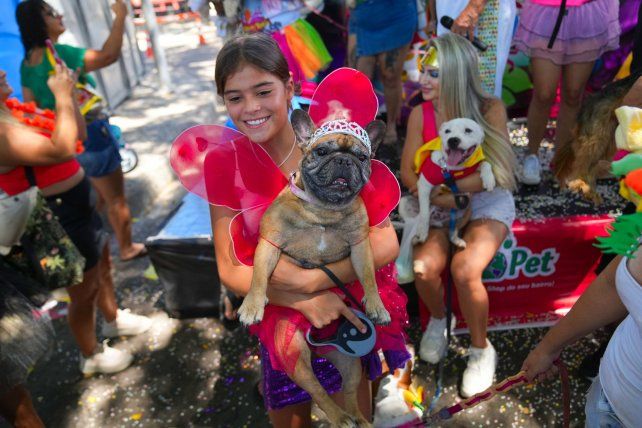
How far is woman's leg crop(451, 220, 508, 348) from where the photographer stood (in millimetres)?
2461

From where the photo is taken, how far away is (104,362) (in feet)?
9.31

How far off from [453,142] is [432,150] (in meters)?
0.18

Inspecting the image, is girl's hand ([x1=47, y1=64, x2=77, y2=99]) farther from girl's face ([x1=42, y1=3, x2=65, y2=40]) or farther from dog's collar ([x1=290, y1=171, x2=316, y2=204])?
dog's collar ([x1=290, y1=171, x2=316, y2=204])

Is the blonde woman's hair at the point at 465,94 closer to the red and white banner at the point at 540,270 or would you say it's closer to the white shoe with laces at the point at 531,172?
the red and white banner at the point at 540,270

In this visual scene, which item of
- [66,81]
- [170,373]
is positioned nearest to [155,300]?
[170,373]

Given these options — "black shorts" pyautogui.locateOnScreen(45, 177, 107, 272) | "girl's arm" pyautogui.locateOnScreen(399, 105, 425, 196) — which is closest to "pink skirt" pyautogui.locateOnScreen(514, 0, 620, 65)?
"girl's arm" pyautogui.locateOnScreen(399, 105, 425, 196)

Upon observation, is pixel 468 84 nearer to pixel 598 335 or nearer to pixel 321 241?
pixel 321 241

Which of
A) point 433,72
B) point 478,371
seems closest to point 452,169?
point 433,72

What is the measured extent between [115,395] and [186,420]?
1.72ft

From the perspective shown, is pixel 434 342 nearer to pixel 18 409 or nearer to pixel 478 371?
pixel 478 371

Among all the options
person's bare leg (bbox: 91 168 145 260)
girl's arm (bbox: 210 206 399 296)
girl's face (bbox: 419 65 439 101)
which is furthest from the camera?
person's bare leg (bbox: 91 168 145 260)

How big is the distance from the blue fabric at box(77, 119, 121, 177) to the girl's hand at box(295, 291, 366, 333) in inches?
104

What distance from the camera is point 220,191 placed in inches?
58.7

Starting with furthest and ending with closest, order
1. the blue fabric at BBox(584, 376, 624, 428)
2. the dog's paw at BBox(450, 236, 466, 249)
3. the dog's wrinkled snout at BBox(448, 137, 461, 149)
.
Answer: the dog's paw at BBox(450, 236, 466, 249) < the dog's wrinkled snout at BBox(448, 137, 461, 149) < the blue fabric at BBox(584, 376, 624, 428)
